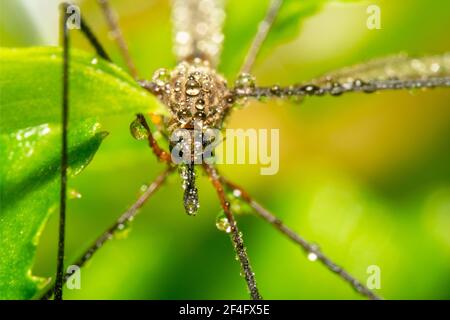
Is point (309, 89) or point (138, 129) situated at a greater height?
point (309, 89)

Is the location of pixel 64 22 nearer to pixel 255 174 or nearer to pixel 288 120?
pixel 255 174

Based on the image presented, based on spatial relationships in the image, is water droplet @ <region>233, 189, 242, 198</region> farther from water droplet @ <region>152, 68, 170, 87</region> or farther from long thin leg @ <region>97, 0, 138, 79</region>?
long thin leg @ <region>97, 0, 138, 79</region>

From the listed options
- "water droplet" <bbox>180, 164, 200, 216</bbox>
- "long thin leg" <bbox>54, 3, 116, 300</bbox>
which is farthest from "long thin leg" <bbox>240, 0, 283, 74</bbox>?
"long thin leg" <bbox>54, 3, 116, 300</bbox>

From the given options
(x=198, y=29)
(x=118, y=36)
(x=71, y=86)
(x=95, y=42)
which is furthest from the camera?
(x=198, y=29)

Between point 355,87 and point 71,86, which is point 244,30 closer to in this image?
point 355,87

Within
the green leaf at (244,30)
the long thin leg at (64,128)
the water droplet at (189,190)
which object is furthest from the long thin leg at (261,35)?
the long thin leg at (64,128)

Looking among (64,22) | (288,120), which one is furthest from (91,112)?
(288,120)

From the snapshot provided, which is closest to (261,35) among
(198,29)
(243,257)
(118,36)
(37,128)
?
(198,29)

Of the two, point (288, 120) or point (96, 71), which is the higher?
point (288, 120)
